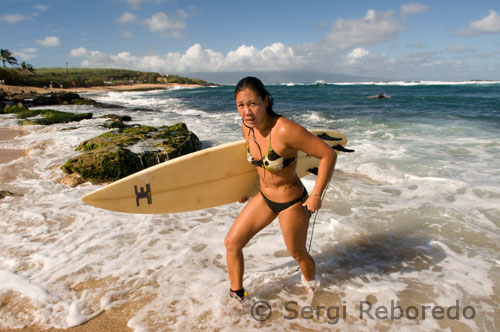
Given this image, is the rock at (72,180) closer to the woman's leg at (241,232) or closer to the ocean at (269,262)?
the ocean at (269,262)

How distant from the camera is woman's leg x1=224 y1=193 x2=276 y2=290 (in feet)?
8.01

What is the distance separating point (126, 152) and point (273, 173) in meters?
5.07

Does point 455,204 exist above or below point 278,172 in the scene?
below

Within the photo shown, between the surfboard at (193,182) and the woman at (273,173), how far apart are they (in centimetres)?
69

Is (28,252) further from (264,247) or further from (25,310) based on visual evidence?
(264,247)

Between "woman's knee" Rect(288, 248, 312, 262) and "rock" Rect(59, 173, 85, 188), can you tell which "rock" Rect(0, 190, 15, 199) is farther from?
"woman's knee" Rect(288, 248, 312, 262)

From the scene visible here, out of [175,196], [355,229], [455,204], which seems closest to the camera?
[175,196]

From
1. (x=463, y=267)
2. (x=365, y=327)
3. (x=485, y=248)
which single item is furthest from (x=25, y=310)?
(x=485, y=248)

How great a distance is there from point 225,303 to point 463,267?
104 inches

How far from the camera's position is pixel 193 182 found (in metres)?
3.29

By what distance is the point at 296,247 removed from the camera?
8.18 ft

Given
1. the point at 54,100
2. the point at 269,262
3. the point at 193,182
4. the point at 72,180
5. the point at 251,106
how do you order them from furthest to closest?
the point at 54,100, the point at 72,180, the point at 269,262, the point at 193,182, the point at 251,106
